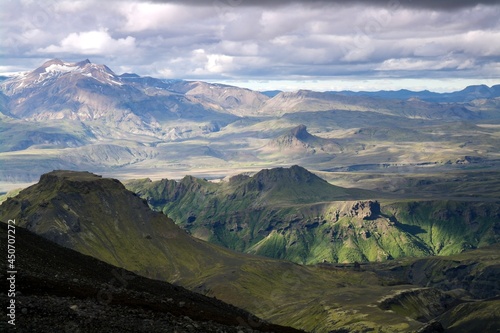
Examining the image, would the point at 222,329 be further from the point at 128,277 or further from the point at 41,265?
the point at 128,277

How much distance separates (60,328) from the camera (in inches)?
3440

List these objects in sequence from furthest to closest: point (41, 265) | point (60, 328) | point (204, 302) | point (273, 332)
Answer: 1. point (204, 302)
2. point (41, 265)
3. point (273, 332)
4. point (60, 328)

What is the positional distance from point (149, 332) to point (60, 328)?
13.5 metres

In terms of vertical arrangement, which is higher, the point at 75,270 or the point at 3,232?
the point at 3,232

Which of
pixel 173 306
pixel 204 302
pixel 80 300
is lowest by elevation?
pixel 204 302

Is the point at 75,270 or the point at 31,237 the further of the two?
the point at 31,237

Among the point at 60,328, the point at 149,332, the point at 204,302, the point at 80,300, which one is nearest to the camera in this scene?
the point at 60,328

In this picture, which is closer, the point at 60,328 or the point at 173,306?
the point at 60,328

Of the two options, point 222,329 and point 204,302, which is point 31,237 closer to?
point 204,302

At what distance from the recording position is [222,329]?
105375 mm

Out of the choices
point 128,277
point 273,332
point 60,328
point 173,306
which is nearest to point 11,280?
point 60,328

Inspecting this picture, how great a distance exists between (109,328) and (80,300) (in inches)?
454

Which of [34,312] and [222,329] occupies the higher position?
[34,312]

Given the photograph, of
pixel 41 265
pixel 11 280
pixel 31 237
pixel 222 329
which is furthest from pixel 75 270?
pixel 222 329
